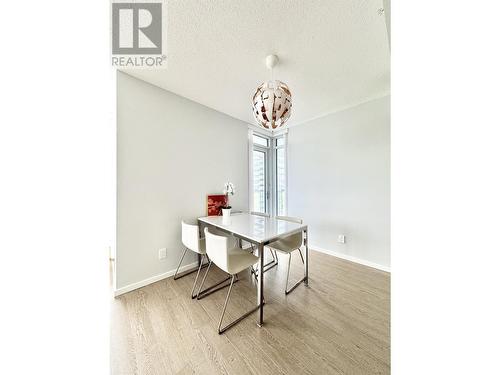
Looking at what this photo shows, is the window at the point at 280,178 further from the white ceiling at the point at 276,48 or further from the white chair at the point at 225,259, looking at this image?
the white chair at the point at 225,259

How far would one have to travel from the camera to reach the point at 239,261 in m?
1.64

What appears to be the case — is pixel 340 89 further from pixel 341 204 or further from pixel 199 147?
pixel 199 147

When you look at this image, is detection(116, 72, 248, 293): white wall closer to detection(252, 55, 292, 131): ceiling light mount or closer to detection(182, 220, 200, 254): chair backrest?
detection(182, 220, 200, 254): chair backrest

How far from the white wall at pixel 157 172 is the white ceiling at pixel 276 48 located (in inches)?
10.1

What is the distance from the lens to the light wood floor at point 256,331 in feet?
3.77

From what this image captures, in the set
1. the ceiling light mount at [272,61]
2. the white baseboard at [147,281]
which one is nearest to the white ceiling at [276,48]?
the ceiling light mount at [272,61]

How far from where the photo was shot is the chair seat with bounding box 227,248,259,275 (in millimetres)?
1527

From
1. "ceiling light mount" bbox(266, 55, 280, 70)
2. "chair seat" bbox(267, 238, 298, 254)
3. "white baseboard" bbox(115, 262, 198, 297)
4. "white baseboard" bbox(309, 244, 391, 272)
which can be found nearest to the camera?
"ceiling light mount" bbox(266, 55, 280, 70)

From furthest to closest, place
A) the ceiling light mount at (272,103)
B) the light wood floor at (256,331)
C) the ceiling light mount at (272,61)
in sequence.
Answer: the ceiling light mount at (272,61)
the ceiling light mount at (272,103)
the light wood floor at (256,331)

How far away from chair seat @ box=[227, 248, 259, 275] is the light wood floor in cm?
42

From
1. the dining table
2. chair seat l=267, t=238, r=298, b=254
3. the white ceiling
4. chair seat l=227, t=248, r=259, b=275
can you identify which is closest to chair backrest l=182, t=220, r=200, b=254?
the dining table

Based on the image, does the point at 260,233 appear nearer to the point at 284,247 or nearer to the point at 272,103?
the point at 284,247

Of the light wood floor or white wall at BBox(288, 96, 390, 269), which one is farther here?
white wall at BBox(288, 96, 390, 269)
